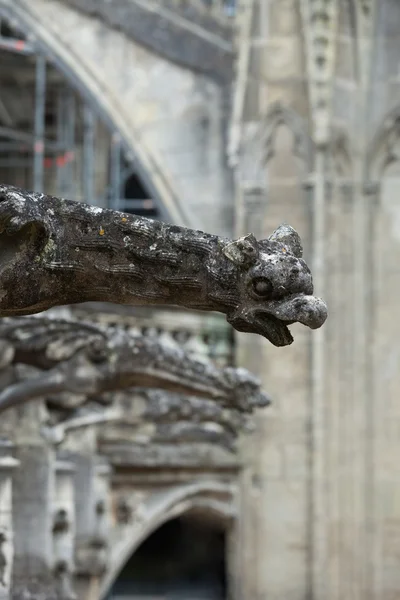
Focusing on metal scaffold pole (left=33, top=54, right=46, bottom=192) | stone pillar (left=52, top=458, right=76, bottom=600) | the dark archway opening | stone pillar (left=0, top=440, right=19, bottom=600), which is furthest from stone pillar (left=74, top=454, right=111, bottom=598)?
metal scaffold pole (left=33, top=54, right=46, bottom=192)

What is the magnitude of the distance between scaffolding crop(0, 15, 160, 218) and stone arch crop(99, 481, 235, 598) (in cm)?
348

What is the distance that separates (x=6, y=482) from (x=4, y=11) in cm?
742

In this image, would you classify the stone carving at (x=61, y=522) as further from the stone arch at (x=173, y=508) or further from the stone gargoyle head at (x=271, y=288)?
the stone gargoyle head at (x=271, y=288)

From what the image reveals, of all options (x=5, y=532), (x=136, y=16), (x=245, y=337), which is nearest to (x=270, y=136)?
(x=245, y=337)

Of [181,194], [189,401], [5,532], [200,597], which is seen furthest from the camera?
[200,597]

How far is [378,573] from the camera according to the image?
12.0 meters

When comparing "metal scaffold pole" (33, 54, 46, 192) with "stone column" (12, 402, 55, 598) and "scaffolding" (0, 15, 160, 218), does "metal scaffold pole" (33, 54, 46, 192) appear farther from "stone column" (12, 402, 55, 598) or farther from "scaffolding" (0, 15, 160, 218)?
"stone column" (12, 402, 55, 598)

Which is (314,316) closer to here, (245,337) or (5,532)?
(5,532)

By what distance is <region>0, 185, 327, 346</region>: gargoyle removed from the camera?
3.45m

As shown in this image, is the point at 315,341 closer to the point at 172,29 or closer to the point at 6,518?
the point at 172,29

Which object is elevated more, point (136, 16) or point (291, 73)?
point (136, 16)

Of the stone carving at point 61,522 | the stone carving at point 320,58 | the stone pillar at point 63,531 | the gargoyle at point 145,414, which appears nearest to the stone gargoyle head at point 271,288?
the gargoyle at point 145,414

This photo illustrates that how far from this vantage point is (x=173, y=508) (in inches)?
464

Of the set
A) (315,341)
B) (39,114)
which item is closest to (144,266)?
(315,341)
